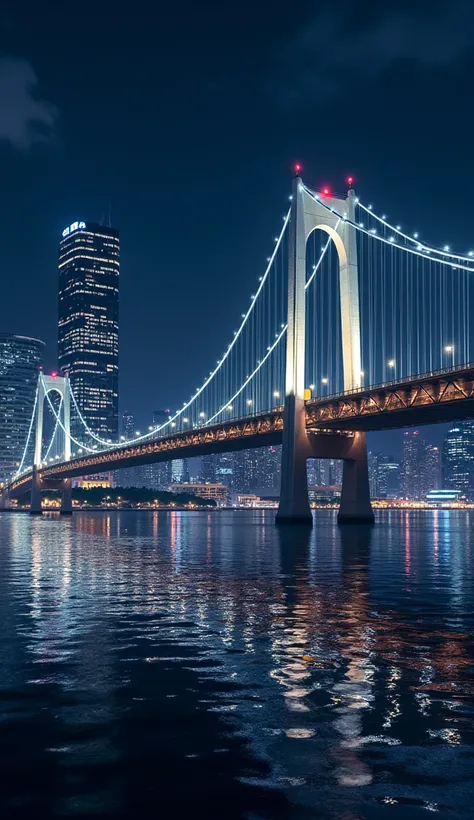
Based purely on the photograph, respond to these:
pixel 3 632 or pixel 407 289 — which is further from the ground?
pixel 407 289

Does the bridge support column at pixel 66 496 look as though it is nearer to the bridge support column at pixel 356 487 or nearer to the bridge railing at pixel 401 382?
the bridge support column at pixel 356 487

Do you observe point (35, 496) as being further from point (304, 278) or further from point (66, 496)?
point (304, 278)

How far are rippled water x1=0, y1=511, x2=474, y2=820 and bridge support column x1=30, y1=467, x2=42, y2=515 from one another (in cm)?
12868

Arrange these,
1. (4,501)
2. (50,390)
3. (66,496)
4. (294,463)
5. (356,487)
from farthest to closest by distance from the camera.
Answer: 1. (4,501)
2. (50,390)
3. (66,496)
4. (356,487)
5. (294,463)

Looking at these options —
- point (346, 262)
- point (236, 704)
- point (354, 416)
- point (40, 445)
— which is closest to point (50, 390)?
point (40, 445)

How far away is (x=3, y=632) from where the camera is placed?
1561 centimetres

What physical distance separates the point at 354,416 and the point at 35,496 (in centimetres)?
9472

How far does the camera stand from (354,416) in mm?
64562

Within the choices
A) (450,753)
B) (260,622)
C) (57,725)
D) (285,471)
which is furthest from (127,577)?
(285,471)

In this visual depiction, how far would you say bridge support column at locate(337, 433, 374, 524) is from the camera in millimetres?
73438

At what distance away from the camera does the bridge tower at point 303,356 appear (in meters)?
69.8

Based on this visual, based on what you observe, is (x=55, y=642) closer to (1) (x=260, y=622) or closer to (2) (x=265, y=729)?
(1) (x=260, y=622)

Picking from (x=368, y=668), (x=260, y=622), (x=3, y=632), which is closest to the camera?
(x=368, y=668)

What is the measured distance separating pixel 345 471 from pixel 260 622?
5853cm
